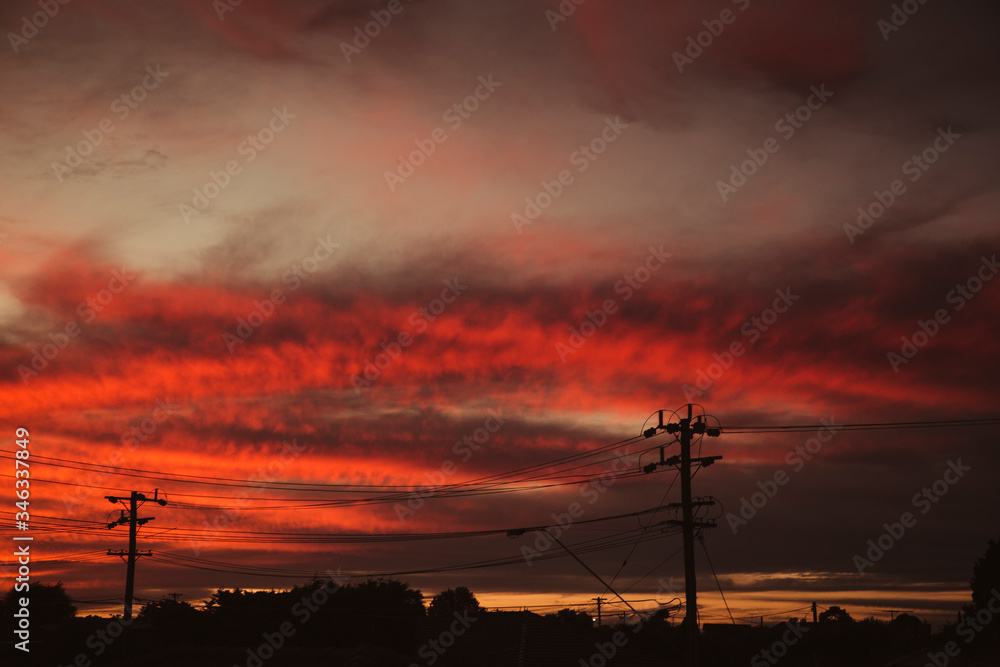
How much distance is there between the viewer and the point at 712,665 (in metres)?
72.8

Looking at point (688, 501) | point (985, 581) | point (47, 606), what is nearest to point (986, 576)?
point (985, 581)

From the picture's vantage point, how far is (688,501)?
38.5 m

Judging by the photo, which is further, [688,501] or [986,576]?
[986,576]

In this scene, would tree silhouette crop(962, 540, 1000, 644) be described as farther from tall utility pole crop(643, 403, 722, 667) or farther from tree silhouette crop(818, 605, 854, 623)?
tall utility pole crop(643, 403, 722, 667)

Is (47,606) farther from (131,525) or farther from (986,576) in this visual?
(986,576)

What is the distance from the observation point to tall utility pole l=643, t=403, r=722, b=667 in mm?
36594

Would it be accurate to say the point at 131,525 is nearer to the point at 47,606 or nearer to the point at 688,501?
the point at 688,501

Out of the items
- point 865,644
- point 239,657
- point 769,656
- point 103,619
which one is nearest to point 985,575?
point 865,644

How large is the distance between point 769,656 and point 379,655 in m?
34.6

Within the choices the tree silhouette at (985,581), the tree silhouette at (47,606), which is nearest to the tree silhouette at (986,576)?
the tree silhouette at (985,581)

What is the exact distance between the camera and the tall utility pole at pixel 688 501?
36594 mm

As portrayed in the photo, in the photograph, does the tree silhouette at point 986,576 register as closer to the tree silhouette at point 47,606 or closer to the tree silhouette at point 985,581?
the tree silhouette at point 985,581

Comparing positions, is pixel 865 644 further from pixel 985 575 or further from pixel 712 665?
pixel 985 575

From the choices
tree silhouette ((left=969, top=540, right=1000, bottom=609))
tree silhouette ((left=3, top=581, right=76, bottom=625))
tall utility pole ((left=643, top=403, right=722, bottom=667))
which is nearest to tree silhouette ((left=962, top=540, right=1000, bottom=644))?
tree silhouette ((left=969, top=540, right=1000, bottom=609))
